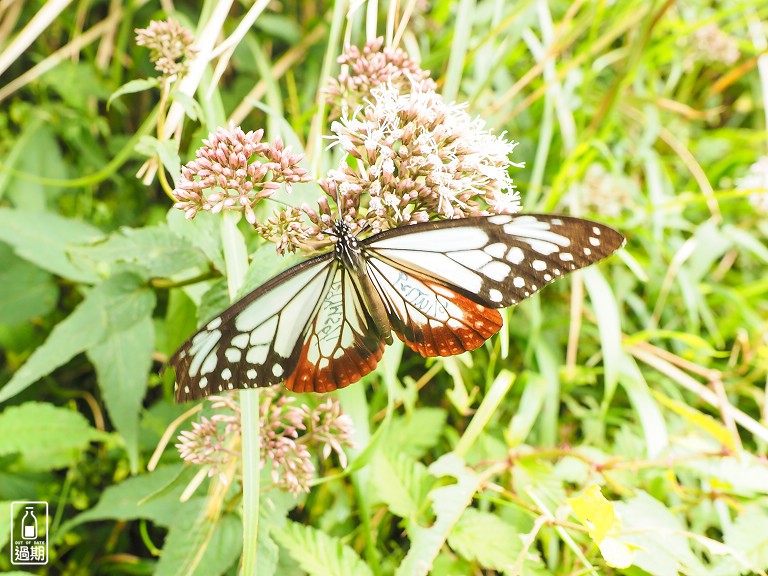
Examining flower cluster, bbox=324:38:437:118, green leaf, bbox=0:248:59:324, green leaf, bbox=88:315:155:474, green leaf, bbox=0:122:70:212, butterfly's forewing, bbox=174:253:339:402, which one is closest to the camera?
butterfly's forewing, bbox=174:253:339:402

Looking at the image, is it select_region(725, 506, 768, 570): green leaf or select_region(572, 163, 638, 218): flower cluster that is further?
select_region(572, 163, 638, 218): flower cluster

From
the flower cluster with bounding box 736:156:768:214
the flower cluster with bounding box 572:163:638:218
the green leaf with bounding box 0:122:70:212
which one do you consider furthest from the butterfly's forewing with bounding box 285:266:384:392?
the flower cluster with bounding box 736:156:768:214

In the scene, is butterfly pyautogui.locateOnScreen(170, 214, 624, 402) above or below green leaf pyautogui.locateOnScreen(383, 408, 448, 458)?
above

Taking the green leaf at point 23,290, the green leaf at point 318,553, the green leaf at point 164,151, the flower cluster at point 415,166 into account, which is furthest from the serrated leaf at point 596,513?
the green leaf at point 23,290

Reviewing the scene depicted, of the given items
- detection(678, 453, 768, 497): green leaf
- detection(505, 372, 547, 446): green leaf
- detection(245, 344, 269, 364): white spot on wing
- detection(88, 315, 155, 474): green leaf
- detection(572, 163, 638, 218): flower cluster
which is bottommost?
detection(678, 453, 768, 497): green leaf

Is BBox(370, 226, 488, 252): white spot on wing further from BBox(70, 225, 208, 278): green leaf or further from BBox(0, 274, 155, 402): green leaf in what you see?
BBox(0, 274, 155, 402): green leaf

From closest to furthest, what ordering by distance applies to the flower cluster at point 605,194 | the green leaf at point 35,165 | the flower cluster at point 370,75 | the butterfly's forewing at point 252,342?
the butterfly's forewing at point 252,342, the flower cluster at point 370,75, the green leaf at point 35,165, the flower cluster at point 605,194

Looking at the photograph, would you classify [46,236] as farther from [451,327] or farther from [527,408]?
[527,408]

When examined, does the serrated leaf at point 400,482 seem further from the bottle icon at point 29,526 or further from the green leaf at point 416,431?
the bottle icon at point 29,526
